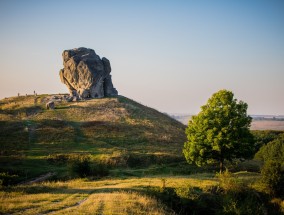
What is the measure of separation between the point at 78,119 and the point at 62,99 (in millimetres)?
23679

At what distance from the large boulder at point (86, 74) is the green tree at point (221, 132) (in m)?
69.8

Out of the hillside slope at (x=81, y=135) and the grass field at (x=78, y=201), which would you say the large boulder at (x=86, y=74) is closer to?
the hillside slope at (x=81, y=135)

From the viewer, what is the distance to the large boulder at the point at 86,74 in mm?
105375

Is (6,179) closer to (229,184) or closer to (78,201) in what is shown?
(78,201)

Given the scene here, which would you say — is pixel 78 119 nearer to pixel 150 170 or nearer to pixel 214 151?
pixel 150 170

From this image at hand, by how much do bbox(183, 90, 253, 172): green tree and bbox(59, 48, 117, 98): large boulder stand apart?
69751 mm

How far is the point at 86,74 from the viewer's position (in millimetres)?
105188

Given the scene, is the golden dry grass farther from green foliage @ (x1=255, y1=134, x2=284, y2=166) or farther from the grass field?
green foliage @ (x1=255, y1=134, x2=284, y2=166)

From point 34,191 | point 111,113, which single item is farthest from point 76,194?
point 111,113

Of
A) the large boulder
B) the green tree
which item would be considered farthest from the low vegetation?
the large boulder

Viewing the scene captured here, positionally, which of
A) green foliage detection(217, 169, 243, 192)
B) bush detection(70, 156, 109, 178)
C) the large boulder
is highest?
the large boulder

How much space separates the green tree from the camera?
39.2 metres

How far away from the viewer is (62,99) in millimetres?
102188

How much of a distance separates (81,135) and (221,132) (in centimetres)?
4109
